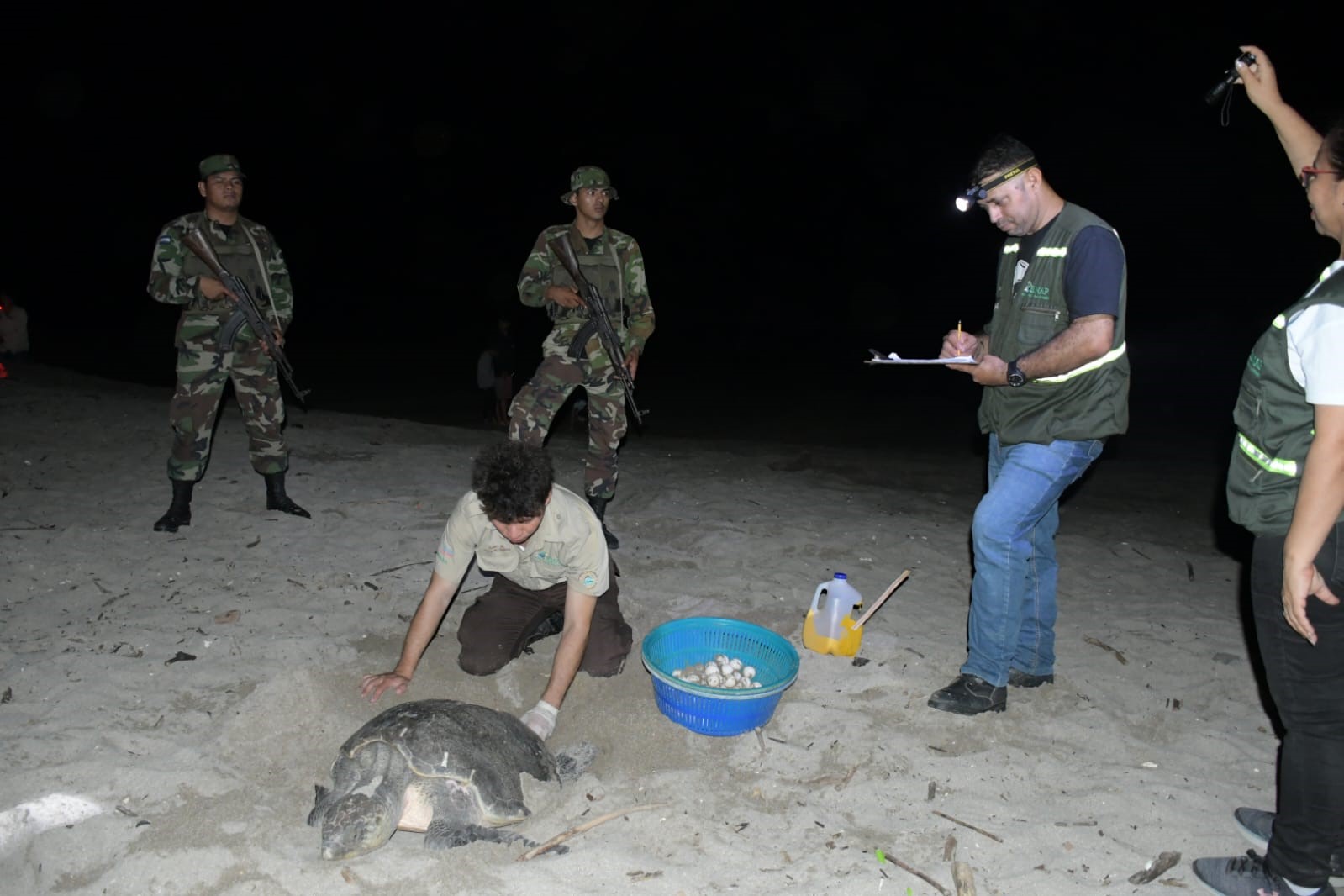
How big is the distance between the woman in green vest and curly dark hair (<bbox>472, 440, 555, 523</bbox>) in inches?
82.0

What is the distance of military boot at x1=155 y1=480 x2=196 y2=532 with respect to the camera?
519 centimetres

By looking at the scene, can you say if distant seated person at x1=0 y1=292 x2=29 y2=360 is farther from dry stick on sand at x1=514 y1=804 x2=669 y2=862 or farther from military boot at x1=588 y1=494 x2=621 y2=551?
dry stick on sand at x1=514 y1=804 x2=669 y2=862

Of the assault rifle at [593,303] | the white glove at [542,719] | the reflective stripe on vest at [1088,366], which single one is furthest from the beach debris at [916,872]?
the assault rifle at [593,303]

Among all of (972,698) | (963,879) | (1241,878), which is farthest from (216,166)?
(1241,878)

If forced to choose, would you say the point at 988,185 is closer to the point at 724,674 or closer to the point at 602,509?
the point at 724,674

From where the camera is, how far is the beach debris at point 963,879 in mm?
2568

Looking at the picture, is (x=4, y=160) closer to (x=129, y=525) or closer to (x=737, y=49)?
(x=737, y=49)

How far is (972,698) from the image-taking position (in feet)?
11.4

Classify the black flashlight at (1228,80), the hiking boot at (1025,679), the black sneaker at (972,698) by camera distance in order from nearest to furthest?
the black flashlight at (1228,80), the black sneaker at (972,698), the hiking boot at (1025,679)

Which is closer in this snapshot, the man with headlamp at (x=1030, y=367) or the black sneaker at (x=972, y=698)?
the man with headlamp at (x=1030, y=367)

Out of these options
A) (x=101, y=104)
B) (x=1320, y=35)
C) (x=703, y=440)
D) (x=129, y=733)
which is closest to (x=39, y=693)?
(x=129, y=733)

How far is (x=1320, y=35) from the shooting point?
18.2 metres

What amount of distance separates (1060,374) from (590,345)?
111 inches

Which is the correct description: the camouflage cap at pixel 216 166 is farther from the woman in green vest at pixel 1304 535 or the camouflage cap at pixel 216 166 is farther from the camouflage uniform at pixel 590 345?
the woman in green vest at pixel 1304 535
